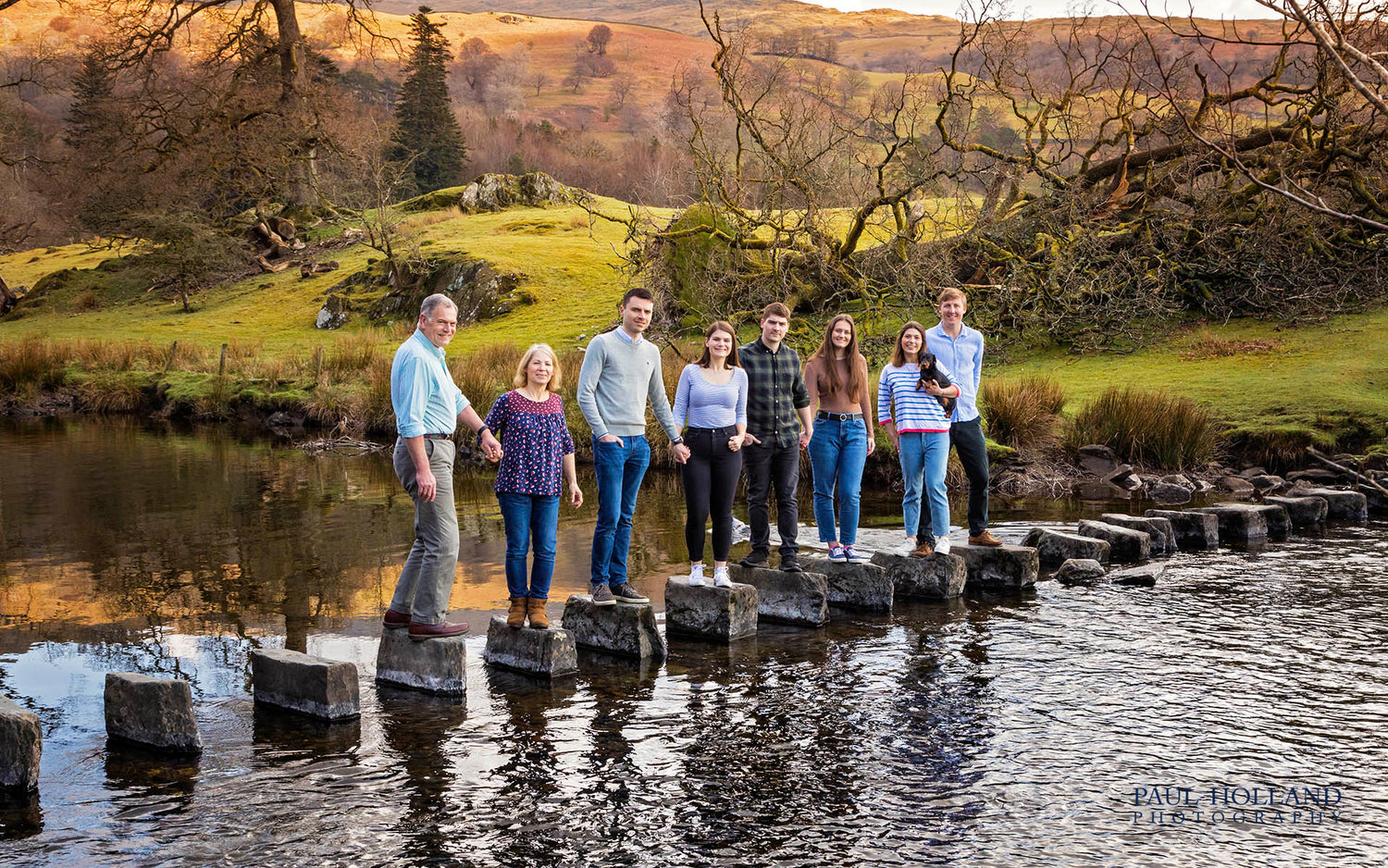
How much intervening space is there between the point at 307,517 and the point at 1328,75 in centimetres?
1412

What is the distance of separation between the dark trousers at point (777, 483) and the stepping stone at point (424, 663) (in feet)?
8.99

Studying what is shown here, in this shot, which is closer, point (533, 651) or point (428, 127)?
point (533, 651)

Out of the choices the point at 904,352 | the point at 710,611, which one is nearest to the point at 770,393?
the point at 904,352

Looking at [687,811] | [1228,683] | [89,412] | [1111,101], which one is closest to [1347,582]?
[1228,683]

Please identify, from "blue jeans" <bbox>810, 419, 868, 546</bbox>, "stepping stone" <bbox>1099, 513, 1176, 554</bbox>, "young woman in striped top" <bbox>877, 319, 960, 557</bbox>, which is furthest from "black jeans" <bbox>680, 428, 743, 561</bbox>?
"stepping stone" <bbox>1099, 513, 1176, 554</bbox>

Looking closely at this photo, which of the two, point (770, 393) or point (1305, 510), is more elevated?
point (770, 393)

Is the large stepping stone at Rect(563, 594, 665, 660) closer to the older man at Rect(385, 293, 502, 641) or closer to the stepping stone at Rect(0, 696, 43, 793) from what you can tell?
the older man at Rect(385, 293, 502, 641)

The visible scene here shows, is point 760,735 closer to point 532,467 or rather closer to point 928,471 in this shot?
point 532,467

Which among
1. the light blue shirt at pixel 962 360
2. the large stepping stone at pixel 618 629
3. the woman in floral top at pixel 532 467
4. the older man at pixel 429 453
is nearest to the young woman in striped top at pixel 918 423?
the light blue shirt at pixel 962 360

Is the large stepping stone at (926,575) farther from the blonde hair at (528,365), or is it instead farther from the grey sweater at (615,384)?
the blonde hair at (528,365)

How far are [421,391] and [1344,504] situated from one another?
37.0 ft

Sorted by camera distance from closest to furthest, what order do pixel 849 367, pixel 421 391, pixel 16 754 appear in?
pixel 16 754, pixel 421 391, pixel 849 367

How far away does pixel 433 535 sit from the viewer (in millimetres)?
6879

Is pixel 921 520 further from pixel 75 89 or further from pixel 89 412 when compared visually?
pixel 75 89
